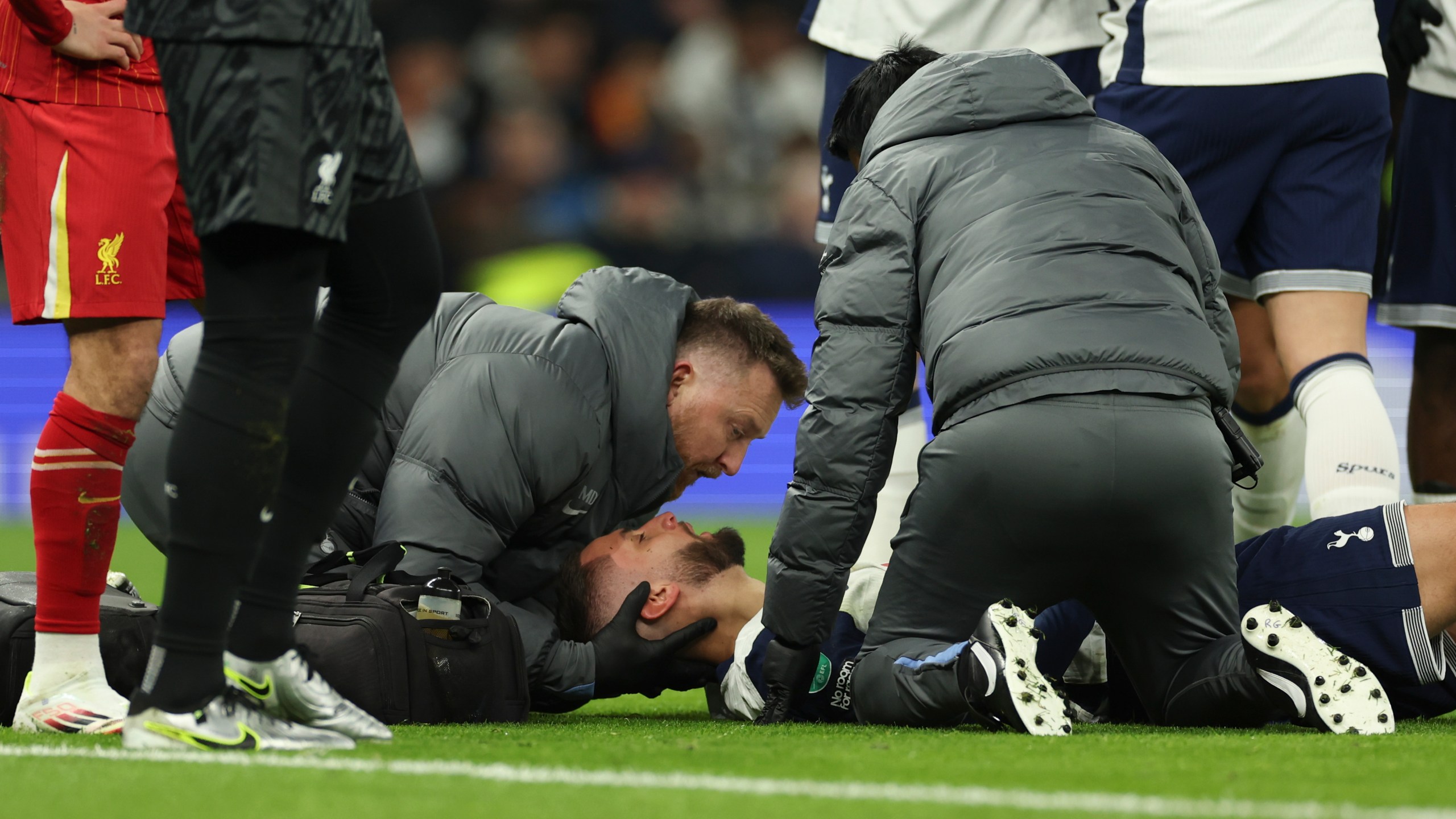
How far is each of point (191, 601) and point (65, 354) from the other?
26.5 ft

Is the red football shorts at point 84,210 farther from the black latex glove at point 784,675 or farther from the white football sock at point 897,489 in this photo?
the white football sock at point 897,489

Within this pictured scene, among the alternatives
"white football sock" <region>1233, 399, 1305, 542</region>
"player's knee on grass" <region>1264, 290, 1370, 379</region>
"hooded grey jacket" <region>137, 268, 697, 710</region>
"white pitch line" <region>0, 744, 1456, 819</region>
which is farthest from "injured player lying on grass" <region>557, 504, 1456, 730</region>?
"white football sock" <region>1233, 399, 1305, 542</region>

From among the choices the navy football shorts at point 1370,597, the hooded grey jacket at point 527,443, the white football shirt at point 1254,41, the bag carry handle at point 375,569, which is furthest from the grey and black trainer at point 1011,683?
the white football shirt at point 1254,41

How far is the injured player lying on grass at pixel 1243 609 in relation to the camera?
112 inches

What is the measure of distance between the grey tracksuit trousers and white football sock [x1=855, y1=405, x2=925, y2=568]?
3.96 feet

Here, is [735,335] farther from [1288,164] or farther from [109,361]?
[109,361]

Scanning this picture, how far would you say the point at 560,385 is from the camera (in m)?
3.41

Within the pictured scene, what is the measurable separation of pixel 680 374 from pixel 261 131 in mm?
1907

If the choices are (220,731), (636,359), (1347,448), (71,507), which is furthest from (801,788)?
(1347,448)

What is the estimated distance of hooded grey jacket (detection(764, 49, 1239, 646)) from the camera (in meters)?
2.79

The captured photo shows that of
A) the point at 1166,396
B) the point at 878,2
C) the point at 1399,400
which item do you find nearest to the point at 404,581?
the point at 1166,396

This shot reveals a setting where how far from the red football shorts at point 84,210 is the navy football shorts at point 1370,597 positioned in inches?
81.7

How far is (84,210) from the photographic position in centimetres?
270

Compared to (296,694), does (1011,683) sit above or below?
below
